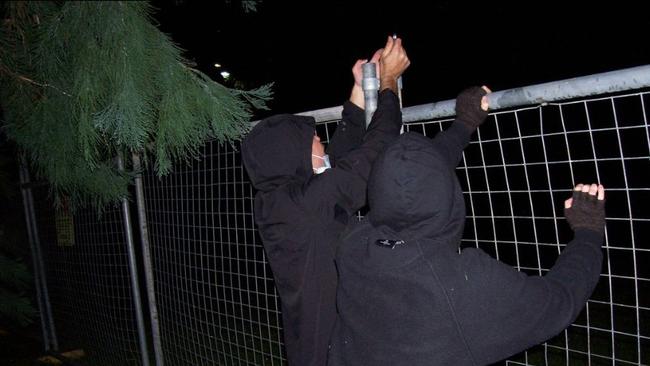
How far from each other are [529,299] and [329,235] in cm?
85

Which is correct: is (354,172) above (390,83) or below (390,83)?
below

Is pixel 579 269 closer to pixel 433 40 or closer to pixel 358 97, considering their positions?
pixel 358 97

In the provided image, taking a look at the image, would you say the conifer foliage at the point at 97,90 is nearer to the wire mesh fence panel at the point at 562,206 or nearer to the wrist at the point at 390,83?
the wrist at the point at 390,83

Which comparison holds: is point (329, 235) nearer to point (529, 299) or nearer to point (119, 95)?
point (529, 299)

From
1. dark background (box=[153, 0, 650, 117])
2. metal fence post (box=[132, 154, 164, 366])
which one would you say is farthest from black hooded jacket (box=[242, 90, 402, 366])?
dark background (box=[153, 0, 650, 117])

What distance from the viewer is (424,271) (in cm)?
154

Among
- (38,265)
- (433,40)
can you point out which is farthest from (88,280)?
(433,40)

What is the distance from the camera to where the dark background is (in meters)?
14.4

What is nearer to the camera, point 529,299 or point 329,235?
point 529,299

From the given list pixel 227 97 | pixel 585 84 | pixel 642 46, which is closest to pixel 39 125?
pixel 227 97

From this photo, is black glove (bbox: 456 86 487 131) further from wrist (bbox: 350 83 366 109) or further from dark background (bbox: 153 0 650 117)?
dark background (bbox: 153 0 650 117)

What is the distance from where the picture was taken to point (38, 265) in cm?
577

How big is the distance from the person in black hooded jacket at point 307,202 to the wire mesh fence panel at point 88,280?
122 inches

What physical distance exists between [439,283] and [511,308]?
25 centimetres
